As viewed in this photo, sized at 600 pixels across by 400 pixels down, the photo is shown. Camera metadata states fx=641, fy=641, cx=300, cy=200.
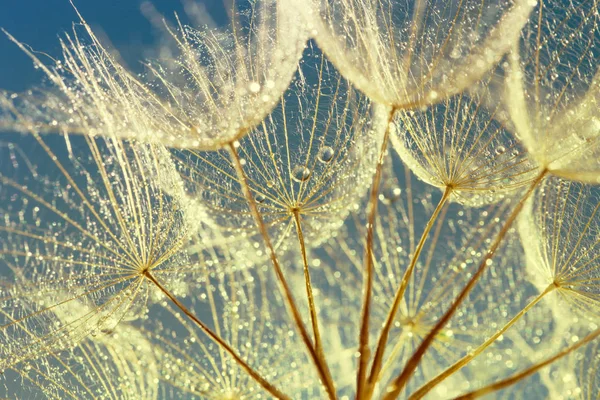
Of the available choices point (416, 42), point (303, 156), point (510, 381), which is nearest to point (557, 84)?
point (416, 42)

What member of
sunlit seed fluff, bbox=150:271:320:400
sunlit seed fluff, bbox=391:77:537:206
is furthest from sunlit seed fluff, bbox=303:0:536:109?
sunlit seed fluff, bbox=150:271:320:400

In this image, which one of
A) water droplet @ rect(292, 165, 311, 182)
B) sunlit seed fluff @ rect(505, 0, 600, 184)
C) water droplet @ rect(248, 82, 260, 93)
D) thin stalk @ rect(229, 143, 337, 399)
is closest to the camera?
thin stalk @ rect(229, 143, 337, 399)

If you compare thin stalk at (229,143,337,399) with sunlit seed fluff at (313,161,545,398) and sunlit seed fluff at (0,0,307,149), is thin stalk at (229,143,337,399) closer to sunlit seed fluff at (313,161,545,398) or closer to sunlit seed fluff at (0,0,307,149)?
sunlit seed fluff at (0,0,307,149)

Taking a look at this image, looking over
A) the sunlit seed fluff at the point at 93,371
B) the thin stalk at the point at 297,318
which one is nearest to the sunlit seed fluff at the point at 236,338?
the sunlit seed fluff at the point at 93,371

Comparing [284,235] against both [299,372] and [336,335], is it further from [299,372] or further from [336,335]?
[336,335]

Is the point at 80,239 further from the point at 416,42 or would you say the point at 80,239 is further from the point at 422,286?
the point at 422,286

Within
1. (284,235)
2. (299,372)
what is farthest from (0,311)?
(299,372)
